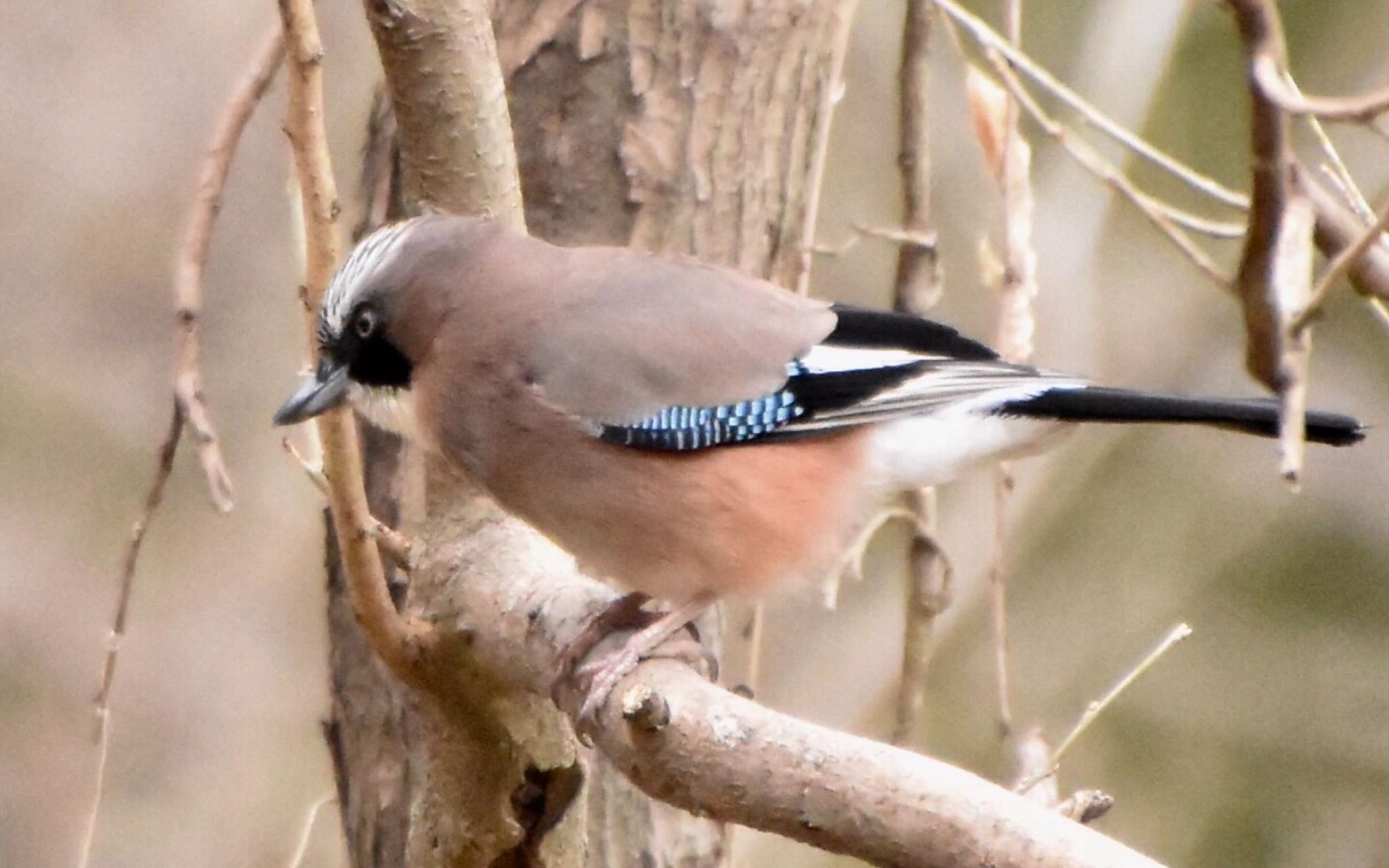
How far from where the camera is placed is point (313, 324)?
118 inches

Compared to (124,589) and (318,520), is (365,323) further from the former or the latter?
(318,520)

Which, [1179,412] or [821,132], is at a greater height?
[821,132]

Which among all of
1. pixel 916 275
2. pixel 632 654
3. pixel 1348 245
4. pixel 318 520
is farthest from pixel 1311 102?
pixel 318 520

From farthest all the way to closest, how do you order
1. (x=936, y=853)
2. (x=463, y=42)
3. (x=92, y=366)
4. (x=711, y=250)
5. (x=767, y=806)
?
(x=92, y=366), (x=711, y=250), (x=463, y=42), (x=767, y=806), (x=936, y=853)

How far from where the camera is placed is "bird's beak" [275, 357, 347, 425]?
318 cm

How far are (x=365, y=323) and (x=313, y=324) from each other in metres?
0.38

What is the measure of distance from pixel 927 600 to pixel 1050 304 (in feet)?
4.19

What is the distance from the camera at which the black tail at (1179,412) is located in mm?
2887

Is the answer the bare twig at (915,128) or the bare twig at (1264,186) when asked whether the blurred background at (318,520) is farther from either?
the bare twig at (1264,186)

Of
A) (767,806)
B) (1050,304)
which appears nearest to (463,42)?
(767,806)

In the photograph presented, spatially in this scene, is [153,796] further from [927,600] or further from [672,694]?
[672,694]

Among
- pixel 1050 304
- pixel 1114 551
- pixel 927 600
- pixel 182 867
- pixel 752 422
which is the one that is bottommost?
pixel 182 867

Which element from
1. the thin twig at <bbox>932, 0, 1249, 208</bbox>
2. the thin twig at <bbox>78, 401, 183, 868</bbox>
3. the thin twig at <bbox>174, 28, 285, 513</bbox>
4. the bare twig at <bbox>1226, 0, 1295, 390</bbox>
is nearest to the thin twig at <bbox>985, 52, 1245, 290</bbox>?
the thin twig at <bbox>932, 0, 1249, 208</bbox>

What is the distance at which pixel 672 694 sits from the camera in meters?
2.50
